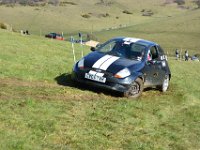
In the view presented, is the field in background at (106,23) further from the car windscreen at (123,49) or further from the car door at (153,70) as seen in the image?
the car windscreen at (123,49)

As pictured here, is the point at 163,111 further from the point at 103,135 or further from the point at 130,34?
the point at 130,34

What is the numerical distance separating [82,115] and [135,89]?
3278mm

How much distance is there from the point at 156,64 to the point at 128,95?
207cm

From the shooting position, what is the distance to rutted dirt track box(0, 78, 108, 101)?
1158 cm

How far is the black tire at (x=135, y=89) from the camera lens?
1319 cm

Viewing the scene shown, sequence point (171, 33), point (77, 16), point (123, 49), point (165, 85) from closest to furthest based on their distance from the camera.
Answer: point (123, 49) → point (165, 85) → point (171, 33) → point (77, 16)

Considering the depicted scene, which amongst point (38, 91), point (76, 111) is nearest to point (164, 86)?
point (38, 91)

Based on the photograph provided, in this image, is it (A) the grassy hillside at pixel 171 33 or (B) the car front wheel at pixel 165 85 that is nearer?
(B) the car front wheel at pixel 165 85

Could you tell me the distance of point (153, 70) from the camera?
14469 mm

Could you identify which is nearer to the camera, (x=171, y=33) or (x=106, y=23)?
(x=171, y=33)

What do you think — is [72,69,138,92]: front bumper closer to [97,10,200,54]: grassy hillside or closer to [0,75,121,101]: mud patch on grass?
[0,75,121,101]: mud patch on grass

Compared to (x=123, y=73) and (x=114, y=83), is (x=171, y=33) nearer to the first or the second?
(x=123, y=73)

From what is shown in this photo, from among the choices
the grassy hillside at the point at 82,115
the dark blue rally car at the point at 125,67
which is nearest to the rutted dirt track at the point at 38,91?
the grassy hillside at the point at 82,115

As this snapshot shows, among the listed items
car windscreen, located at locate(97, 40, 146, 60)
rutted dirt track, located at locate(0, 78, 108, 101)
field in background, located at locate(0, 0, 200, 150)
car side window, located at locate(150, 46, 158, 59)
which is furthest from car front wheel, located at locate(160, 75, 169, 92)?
rutted dirt track, located at locate(0, 78, 108, 101)
